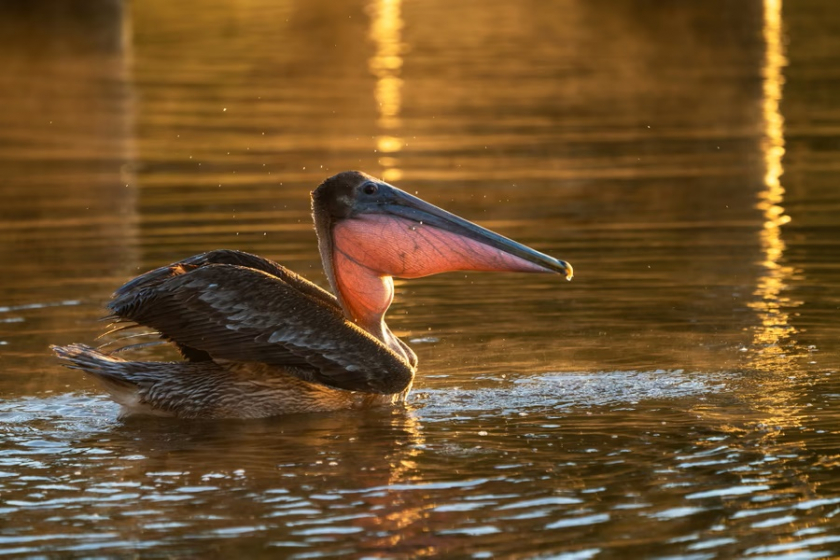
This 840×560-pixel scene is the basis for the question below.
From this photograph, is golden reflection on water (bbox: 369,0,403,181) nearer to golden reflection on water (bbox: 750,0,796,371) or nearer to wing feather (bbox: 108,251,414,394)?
golden reflection on water (bbox: 750,0,796,371)

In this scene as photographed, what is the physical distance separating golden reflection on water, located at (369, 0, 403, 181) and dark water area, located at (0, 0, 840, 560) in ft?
0.36

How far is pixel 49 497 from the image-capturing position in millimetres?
5988

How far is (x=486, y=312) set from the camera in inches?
362

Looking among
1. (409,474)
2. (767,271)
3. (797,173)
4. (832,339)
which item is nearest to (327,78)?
(797,173)

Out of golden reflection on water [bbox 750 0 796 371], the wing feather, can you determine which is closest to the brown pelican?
the wing feather

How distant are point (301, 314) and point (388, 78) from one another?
56.4ft

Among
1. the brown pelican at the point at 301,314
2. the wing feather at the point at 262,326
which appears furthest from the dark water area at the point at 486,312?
the wing feather at the point at 262,326

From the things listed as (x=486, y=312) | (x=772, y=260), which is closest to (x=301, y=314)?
(x=486, y=312)

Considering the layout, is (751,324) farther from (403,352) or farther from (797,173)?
(797,173)

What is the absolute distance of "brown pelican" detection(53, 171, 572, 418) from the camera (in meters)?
6.98

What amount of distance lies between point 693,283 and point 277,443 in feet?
11.9

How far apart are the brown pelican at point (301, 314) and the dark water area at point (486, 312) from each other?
16 centimetres

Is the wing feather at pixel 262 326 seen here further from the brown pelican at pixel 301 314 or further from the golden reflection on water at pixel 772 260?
the golden reflection on water at pixel 772 260

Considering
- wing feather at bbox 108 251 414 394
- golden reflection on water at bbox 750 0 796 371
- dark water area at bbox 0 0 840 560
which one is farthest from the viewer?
golden reflection on water at bbox 750 0 796 371
